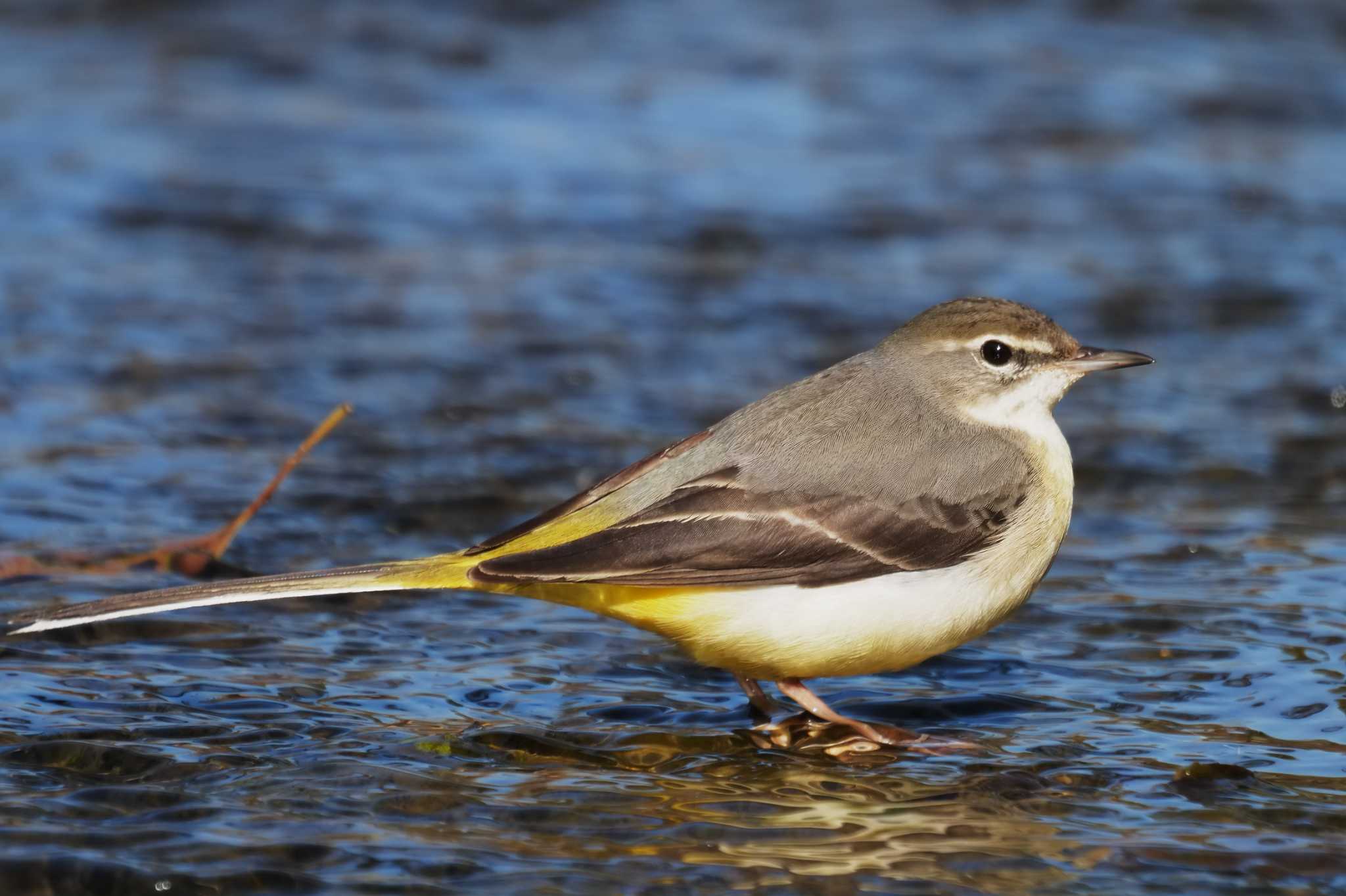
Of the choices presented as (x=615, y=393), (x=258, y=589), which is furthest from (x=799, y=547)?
(x=615, y=393)

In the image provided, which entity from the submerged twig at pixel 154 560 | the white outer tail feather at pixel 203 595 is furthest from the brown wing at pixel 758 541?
the submerged twig at pixel 154 560

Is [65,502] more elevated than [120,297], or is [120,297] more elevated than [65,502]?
[120,297]

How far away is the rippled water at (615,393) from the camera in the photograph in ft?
18.0

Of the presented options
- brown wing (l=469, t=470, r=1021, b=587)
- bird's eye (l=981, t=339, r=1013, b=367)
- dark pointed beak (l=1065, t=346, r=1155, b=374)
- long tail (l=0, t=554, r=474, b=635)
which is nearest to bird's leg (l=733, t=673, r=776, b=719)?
brown wing (l=469, t=470, r=1021, b=587)

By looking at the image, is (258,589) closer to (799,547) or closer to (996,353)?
(799,547)

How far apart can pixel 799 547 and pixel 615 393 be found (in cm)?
479

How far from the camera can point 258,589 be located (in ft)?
19.6

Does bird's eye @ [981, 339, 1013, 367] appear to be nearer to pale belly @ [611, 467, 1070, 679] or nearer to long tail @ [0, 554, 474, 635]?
pale belly @ [611, 467, 1070, 679]

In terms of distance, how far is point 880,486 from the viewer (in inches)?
255

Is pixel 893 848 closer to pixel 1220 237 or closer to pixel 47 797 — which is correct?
pixel 47 797

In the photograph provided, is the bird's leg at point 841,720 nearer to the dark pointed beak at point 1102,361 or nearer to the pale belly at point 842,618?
the pale belly at point 842,618

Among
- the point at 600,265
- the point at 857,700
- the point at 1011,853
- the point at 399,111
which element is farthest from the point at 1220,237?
the point at 1011,853

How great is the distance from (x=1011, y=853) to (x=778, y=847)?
66 cm

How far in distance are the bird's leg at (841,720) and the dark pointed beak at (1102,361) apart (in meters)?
1.55
